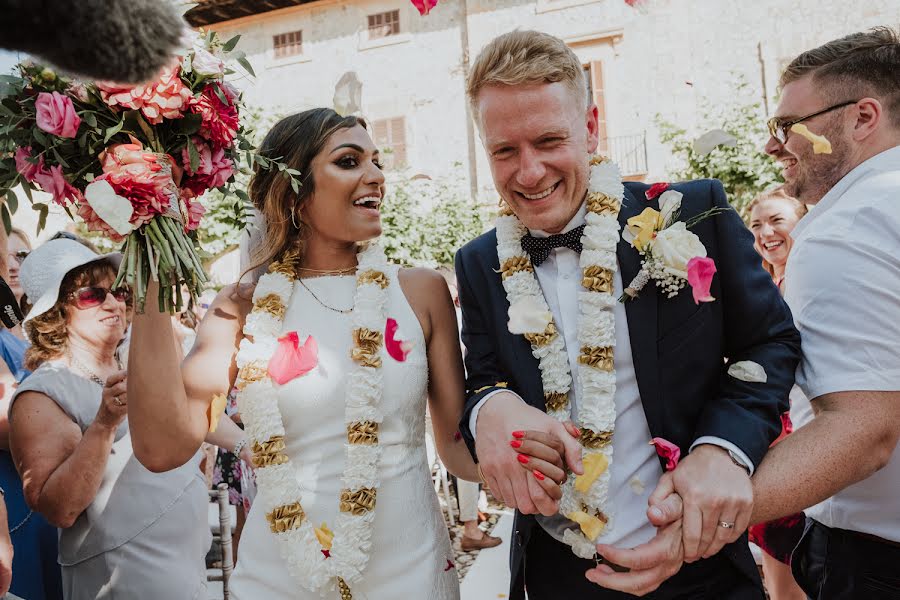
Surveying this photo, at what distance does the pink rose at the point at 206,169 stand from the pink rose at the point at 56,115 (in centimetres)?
29

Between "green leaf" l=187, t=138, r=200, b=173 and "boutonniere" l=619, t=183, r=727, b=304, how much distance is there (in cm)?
122

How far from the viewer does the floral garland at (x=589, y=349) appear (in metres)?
1.74

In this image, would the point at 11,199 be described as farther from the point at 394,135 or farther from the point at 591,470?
the point at 394,135

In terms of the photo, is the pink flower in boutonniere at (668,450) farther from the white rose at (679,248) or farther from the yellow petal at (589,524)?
the white rose at (679,248)

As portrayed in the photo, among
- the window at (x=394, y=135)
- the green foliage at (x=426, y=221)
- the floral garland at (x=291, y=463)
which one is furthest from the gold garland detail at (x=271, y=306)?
the window at (x=394, y=135)

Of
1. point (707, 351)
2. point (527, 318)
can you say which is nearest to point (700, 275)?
point (707, 351)

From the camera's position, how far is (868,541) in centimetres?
180

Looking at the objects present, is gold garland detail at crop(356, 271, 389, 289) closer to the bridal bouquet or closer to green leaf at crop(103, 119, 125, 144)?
the bridal bouquet

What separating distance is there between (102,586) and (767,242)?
445 cm

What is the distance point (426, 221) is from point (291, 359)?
38.2 ft

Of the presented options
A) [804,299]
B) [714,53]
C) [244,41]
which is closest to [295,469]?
[804,299]

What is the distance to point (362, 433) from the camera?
83.4 inches

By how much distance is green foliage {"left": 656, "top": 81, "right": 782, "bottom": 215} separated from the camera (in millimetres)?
10539

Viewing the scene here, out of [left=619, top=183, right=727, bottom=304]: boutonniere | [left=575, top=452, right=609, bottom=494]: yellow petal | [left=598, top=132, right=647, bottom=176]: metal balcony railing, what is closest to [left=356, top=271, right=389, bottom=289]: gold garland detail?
[left=619, top=183, right=727, bottom=304]: boutonniere
